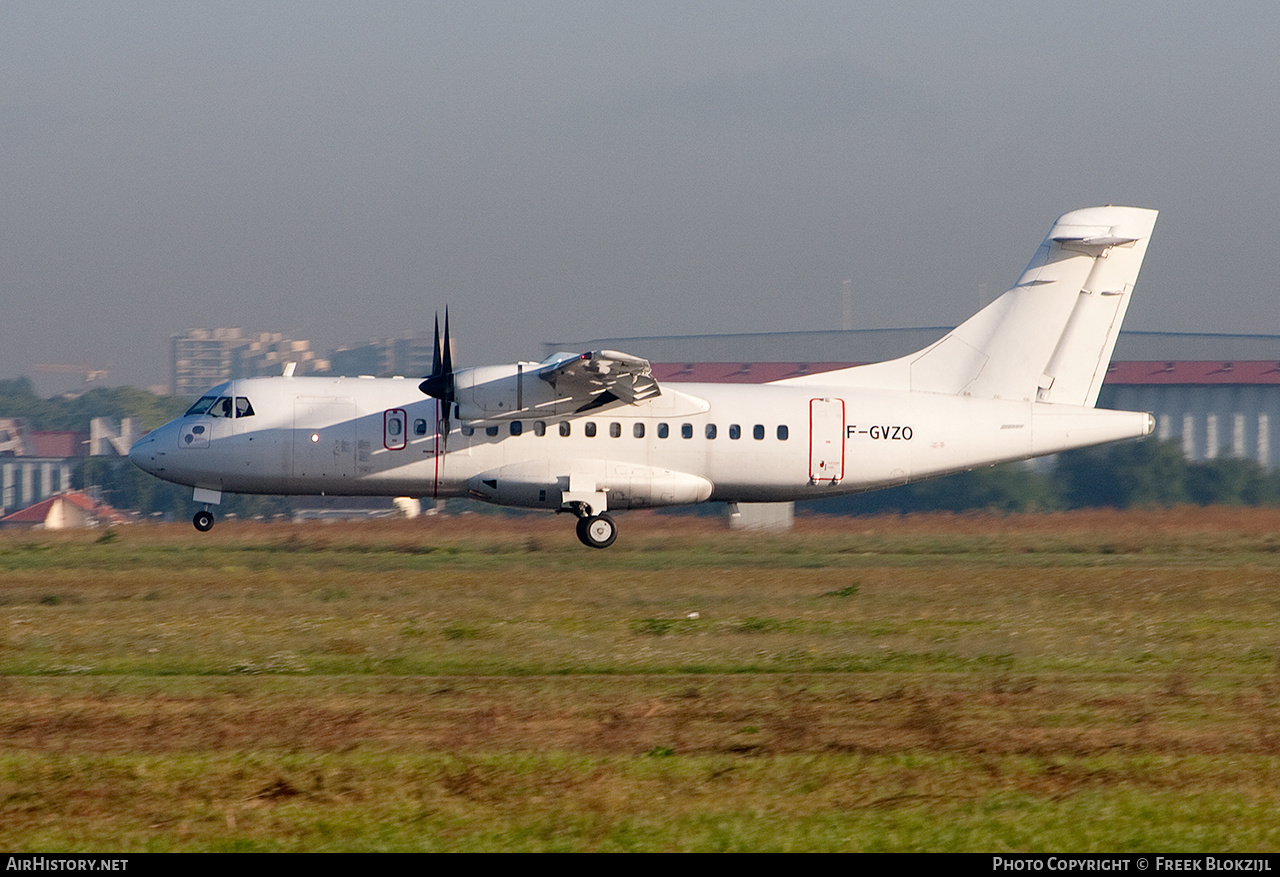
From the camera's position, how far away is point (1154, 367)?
2844 inches

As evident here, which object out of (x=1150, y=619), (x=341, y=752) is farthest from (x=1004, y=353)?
(x=341, y=752)

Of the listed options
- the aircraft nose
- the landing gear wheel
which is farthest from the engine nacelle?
the aircraft nose

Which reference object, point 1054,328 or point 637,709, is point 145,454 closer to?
point 637,709

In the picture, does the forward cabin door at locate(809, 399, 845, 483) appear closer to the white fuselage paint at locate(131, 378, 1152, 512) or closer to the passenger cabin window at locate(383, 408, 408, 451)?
the white fuselage paint at locate(131, 378, 1152, 512)

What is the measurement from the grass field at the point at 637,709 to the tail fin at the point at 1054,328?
14.8ft

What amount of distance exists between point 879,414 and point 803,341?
200 ft

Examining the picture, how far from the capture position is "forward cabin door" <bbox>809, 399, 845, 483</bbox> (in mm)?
24781

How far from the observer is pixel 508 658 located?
45.0 feet

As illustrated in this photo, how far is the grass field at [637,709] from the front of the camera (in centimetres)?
805

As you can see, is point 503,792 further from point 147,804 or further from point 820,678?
point 820,678

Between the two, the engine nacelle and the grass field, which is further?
the engine nacelle

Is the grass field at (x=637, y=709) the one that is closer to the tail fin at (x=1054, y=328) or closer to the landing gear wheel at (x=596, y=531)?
the landing gear wheel at (x=596, y=531)

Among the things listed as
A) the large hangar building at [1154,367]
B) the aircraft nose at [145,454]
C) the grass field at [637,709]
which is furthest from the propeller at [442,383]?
the large hangar building at [1154,367]

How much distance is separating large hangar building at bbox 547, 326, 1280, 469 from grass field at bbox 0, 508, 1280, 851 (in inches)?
1775
